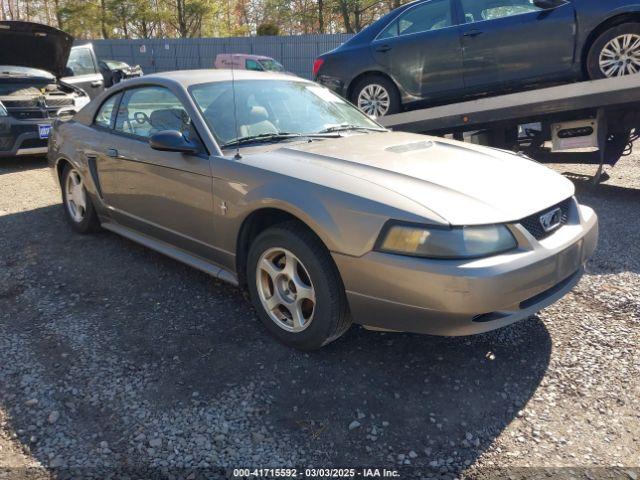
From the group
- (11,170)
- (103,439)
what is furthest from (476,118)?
(11,170)

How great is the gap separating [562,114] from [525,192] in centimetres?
329

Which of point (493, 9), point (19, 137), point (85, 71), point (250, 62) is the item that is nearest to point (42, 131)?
point (19, 137)

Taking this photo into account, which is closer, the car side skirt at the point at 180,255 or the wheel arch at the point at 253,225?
the wheel arch at the point at 253,225

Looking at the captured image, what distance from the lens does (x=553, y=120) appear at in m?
5.63

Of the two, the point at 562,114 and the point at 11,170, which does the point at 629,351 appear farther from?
the point at 11,170

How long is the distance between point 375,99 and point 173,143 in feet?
12.6

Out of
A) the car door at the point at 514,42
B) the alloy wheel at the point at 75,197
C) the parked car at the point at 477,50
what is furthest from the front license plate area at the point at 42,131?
the car door at the point at 514,42

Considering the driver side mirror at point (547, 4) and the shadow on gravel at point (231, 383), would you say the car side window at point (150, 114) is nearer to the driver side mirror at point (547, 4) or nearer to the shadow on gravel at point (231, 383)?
the shadow on gravel at point (231, 383)

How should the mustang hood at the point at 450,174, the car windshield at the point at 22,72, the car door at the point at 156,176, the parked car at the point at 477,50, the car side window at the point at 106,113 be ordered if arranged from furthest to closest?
the car windshield at the point at 22,72 → the parked car at the point at 477,50 → the car side window at the point at 106,113 → the car door at the point at 156,176 → the mustang hood at the point at 450,174

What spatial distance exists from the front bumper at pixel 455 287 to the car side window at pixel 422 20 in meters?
4.09

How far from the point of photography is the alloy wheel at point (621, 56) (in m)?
5.05

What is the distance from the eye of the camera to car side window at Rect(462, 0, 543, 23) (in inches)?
216

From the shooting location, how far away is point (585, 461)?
2.12 meters

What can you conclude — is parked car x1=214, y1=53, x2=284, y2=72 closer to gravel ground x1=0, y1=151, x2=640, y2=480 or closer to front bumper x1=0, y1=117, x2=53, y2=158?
front bumper x1=0, y1=117, x2=53, y2=158
